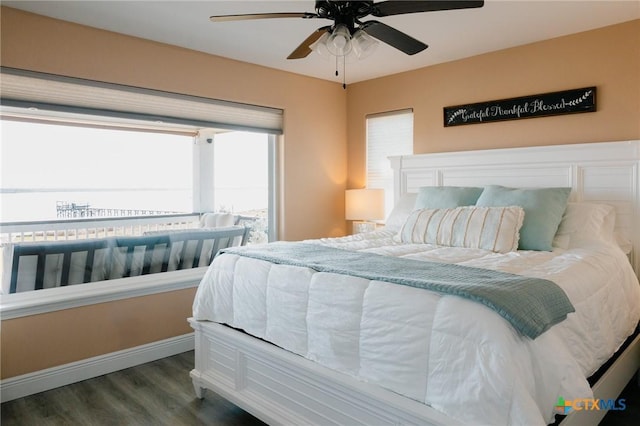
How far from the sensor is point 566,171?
336 cm

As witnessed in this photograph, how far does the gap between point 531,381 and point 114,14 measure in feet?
10.1

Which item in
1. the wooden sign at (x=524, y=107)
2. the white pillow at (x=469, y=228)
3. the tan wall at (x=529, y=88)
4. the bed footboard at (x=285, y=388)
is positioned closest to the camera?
the bed footboard at (x=285, y=388)

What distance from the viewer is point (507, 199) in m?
3.11

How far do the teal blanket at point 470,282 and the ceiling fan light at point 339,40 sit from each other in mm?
1074

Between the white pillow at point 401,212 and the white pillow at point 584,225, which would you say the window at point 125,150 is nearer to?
the white pillow at point 401,212

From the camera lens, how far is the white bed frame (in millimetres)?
1882

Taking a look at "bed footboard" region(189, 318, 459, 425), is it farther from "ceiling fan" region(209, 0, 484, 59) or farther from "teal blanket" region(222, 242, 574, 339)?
"ceiling fan" region(209, 0, 484, 59)

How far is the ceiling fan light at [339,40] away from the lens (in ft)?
7.37

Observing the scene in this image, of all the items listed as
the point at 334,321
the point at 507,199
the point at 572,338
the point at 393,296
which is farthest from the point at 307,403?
the point at 507,199

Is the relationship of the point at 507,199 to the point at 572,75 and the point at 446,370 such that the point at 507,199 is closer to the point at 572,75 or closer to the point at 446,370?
the point at 572,75

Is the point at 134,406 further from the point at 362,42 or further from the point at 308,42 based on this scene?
the point at 362,42

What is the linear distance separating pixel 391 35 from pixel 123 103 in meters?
2.05

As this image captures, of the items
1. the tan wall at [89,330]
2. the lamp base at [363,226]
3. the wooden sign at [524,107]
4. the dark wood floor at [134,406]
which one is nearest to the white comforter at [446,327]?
the dark wood floor at [134,406]

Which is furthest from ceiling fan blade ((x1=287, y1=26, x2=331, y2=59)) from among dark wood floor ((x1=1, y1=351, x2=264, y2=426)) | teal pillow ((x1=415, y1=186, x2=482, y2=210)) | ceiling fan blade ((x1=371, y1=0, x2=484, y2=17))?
dark wood floor ((x1=1, y1=351, x2=264, y2=426))
